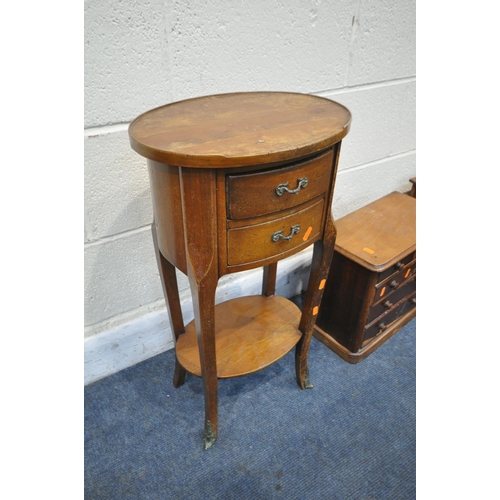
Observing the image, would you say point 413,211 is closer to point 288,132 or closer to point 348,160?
point 348,160

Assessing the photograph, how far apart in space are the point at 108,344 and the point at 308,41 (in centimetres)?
131

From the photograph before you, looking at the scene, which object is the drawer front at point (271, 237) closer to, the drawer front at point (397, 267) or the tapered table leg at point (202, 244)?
the tapered table leg at point (202, 244)

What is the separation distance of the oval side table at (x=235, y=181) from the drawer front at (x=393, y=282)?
41cm

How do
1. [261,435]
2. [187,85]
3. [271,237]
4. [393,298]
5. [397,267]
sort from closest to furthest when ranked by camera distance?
[271,237], [187,85], [261,435], [397,267], [393,298]

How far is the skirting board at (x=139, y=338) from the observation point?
4.80 feet

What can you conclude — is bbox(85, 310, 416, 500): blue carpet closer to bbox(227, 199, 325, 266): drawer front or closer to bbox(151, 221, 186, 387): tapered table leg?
bbox(151, 221, 186, 387): tapered table leg

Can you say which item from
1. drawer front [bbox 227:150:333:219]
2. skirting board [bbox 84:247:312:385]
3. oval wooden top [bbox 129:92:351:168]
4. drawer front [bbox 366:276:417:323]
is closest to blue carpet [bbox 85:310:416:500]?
skirting board [bbox 84:247:312:385]

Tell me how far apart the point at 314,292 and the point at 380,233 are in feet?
1.67

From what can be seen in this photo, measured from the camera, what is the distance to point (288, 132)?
88cm

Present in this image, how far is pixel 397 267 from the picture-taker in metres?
1.48

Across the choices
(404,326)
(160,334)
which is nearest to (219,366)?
(160,334)

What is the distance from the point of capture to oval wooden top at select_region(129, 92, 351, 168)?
2.55 feet

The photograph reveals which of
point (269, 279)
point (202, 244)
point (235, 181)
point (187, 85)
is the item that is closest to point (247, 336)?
point (269, 279)

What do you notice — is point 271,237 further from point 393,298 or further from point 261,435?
point 393,298
